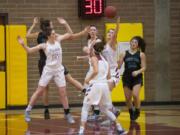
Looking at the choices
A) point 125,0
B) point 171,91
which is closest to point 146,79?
point 171,91

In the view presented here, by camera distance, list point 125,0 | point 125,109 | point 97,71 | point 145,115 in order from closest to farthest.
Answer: point 97,71, point 145,115, point 125,109, point 125,0

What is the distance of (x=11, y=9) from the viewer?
69.9 feet

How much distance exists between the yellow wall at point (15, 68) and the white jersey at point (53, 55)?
5.81 metres

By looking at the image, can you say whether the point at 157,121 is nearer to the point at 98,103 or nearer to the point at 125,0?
the point at 98,103

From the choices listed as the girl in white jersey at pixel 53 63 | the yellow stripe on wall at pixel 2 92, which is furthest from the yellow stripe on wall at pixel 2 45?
the girl in white jersey at pixel 53 63

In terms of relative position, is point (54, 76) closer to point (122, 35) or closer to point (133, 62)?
point (133, 62)

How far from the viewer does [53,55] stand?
15391mm

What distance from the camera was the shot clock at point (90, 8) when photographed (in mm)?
21531

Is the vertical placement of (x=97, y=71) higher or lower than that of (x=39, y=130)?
higher

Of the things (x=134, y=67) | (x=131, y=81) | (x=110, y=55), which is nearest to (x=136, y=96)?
(x=131, y=81)

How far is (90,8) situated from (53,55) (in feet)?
21.4

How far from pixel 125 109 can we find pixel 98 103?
7.72 meters

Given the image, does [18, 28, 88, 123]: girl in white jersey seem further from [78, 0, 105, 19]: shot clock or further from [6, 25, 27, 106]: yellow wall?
[78, 0, 105, 19]: shot clock

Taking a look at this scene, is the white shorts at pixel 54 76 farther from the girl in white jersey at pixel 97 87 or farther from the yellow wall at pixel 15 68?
the yellow wall at pixel 15 68
